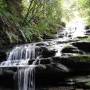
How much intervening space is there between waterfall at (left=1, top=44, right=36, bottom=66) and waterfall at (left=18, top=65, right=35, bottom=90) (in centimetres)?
207

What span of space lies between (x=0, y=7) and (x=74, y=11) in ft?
79.0

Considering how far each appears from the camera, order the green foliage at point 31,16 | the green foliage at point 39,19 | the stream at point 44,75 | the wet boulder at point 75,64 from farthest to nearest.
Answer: the green foliage at point 39,19 < the green foliage at point 31,16 < the wet boulder at point 75,64 < the stream at point 44,75

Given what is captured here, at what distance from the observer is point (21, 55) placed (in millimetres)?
18422

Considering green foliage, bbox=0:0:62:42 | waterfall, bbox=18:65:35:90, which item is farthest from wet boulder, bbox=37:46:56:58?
green foliage, bbox=0:0:62:42

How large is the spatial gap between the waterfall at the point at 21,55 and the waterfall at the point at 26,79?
6.78 feet

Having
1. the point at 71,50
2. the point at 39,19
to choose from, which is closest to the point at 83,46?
the point at 71,50

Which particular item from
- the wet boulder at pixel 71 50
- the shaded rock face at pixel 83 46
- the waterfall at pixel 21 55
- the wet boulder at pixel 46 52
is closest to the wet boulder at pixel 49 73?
the wet boulder at pixel 46 52

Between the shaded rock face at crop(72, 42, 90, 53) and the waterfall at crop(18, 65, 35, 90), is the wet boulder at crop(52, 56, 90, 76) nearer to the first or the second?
the waterfall at crop(18, 65, 35, 90)

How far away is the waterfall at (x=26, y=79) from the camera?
15.4m

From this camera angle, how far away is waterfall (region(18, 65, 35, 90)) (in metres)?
15.4

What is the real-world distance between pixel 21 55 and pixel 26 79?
121 inches

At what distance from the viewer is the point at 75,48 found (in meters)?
17.4

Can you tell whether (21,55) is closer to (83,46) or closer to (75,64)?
(83,46)

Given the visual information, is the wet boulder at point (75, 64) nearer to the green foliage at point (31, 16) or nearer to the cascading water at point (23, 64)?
the cascading water at point (23, 64)
